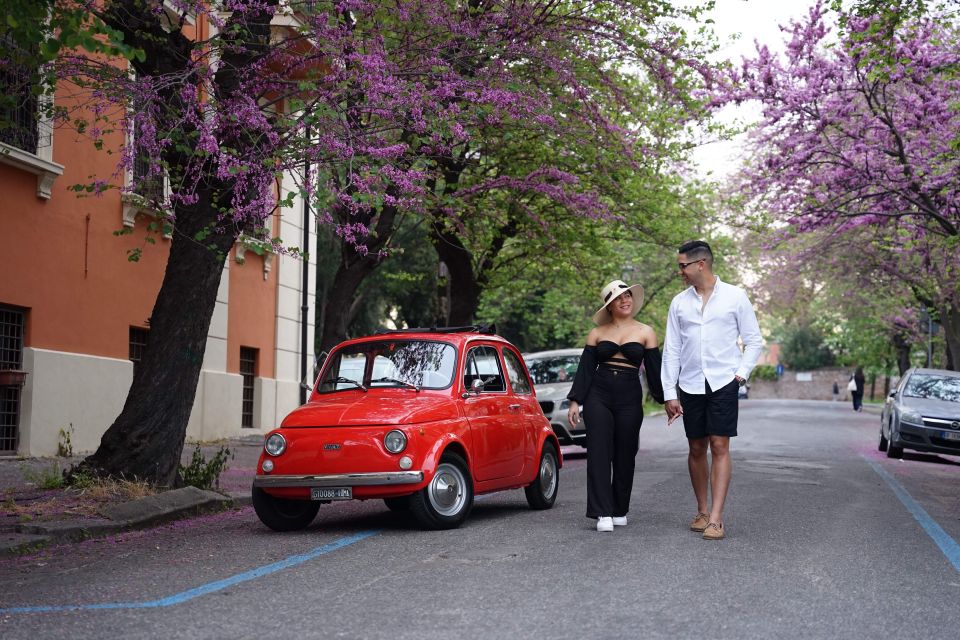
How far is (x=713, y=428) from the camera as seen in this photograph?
27.8 feet

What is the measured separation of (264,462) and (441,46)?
17.9ft

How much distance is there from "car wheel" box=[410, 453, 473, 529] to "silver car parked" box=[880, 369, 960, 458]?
42.8 ft

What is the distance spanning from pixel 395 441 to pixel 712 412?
2.46m

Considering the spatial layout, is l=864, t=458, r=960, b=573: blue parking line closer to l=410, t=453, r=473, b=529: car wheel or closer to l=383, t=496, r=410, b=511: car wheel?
l=410, t=453, r=473, b=529: car wheel

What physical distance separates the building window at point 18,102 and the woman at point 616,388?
5.75 metres

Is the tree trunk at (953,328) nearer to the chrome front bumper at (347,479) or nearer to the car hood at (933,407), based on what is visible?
the car hood at (933,407)

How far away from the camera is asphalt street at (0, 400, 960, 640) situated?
554cm

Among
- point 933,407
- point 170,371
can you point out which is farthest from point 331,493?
point 933,407

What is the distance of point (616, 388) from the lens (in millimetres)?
9172

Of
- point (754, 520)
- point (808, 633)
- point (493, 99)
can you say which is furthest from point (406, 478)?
point (493, 99)

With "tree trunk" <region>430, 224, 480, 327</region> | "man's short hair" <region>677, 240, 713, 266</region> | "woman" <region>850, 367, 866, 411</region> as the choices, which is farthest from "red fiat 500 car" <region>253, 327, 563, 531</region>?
"woman" <region>850, 367, 866, 411</region>

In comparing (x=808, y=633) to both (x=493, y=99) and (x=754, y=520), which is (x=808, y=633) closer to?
(x=754, y=520)

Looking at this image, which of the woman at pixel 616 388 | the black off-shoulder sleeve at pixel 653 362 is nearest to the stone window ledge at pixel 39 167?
the woman at pixel 616 388

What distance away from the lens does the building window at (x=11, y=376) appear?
15422 millimetres
